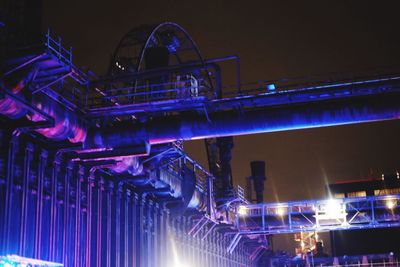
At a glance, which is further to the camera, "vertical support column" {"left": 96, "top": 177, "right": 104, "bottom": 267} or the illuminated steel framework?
the illuminated steel framework

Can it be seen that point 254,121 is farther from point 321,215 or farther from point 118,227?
point 321,215

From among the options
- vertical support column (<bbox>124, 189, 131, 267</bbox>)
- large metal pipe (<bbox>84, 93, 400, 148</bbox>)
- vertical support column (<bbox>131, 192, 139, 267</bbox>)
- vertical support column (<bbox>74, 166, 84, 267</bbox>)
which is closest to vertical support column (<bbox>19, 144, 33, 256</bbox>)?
large metal pipe (<bbox>84, 93, 400, 148</bbox>)

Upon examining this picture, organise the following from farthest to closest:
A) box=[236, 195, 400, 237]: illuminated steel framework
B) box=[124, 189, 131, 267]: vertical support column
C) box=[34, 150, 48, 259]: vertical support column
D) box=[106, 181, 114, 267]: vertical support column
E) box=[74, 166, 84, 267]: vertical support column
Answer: box=[236, 195, 400, 237]: illuminated steel framework → box=[124, 189, 131, 267]: vertical support column → box=[106, 181, 114, 267]: vertical support column → box=[74, 166, 84, 267]: vertical support column → box=[34, 150, 48, 259]: vertical support column

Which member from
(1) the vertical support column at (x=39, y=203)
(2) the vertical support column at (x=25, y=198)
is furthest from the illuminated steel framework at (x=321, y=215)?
(2) the vertical support column at (x=25, y=198)

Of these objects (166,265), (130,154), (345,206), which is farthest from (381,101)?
(345,206)

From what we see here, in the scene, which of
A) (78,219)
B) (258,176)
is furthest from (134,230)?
(258,176)

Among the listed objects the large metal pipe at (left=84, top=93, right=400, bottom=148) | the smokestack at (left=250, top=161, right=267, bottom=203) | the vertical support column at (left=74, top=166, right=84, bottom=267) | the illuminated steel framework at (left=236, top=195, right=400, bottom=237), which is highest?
the smokestack at (left=250, top=161, right=267, bottom=203)

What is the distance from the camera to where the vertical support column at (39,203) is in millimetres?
18812

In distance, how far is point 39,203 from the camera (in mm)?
19297

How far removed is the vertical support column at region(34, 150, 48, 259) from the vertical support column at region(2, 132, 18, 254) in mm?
1389

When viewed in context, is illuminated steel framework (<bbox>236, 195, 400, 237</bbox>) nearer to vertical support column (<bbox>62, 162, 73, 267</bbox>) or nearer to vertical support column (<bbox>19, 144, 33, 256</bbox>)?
vertical support column (<bbox>62, 162, 73, 267</bbox>)

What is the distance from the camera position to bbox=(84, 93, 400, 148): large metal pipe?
65.3ft

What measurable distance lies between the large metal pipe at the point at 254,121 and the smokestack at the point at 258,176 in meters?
33.4

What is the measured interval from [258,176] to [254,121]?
113ft
